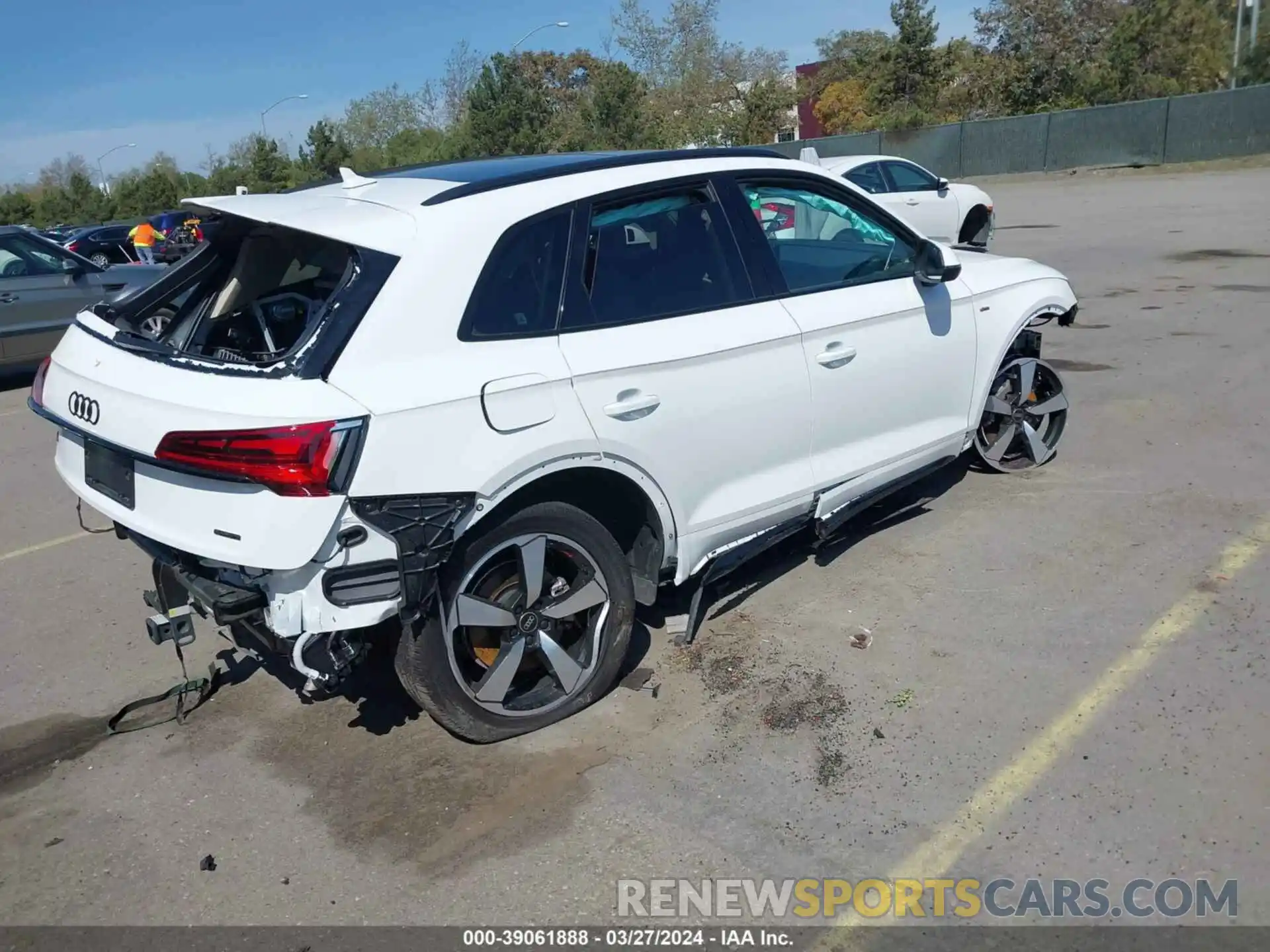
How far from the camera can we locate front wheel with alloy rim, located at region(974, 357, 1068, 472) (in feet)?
19.3

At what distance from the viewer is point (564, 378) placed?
359 cm

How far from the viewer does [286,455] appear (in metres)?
3.06

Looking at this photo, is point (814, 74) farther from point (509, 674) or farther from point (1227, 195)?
point (509, 674)

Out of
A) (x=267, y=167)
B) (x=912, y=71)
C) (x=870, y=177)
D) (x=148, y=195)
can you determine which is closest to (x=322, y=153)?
(x=267, y=167)

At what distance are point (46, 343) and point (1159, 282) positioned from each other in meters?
12.4

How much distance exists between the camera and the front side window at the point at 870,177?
16.4 m

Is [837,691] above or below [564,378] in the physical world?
below

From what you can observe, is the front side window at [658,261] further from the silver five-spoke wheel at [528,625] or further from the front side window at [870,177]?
the front side window at [870,177]

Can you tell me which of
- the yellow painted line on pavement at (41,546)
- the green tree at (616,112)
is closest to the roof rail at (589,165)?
the yellow painted line on pavement at (41,546)

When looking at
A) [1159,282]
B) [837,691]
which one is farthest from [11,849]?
[1159,282]

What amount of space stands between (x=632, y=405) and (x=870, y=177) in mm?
13969

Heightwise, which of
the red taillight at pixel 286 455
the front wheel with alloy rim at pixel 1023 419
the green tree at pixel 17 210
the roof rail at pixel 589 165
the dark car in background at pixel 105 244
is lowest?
the green tree at pixel 17 210

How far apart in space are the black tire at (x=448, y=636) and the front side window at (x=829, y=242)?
1511 mm

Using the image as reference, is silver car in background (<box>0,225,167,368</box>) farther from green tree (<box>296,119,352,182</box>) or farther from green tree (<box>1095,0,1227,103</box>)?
green tree (<box>1095,0,1227,103</box>)
